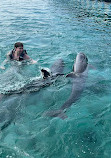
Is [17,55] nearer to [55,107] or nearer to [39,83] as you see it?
[39,83]

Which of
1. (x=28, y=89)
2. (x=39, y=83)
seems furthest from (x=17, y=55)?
(x=28, y=89)

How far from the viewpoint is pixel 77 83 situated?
7.11 meters

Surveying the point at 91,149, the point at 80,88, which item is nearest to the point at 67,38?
the point at 80,88

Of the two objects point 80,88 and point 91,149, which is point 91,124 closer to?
point 91,149

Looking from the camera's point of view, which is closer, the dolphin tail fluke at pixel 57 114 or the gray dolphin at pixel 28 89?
the gray dolphin at pixel 28 89

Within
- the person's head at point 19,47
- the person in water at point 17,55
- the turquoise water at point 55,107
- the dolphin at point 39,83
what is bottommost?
the turquoise water at point 55,107

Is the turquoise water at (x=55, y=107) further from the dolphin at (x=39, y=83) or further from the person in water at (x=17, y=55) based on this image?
the person in water at (x=17, y=55)

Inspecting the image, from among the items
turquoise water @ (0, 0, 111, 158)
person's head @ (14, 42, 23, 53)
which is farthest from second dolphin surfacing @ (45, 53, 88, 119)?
person's head @ (14, 42, 23, 53)

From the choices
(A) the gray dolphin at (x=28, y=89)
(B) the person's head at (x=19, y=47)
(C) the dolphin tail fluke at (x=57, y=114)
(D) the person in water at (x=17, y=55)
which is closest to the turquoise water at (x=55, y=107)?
(A) the gray dolphin at (x=28, y=89)

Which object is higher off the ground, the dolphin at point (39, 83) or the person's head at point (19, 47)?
the person's head at point (19, 47)

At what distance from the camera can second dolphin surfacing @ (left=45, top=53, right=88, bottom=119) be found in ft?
18.0

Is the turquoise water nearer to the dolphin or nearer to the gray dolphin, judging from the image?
the gray dolphin

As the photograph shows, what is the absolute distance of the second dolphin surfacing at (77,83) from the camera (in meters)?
5.48

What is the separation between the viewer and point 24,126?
16.3 ft
